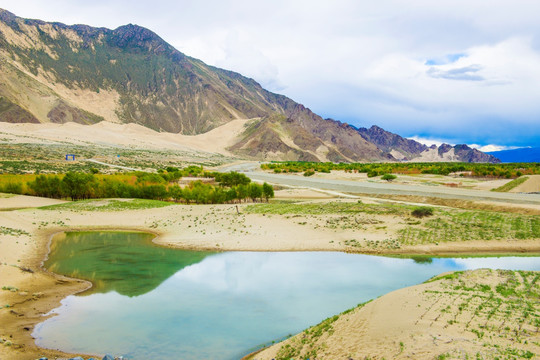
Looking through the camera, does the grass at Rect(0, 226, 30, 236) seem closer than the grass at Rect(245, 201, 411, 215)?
Yes

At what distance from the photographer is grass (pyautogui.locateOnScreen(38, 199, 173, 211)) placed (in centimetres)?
3906

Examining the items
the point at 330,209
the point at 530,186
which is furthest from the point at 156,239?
the point at 530,186

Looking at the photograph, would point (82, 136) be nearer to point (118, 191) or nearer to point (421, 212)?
point (118, 191)

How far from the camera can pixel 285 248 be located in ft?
87.0

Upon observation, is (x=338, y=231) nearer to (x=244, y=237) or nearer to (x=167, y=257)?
(x=244, y=237)

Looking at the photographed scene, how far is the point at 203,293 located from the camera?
18188 millimetres

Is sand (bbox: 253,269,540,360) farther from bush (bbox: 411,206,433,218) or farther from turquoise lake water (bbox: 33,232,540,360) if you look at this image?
bush (bbox: 411,206,433,218)

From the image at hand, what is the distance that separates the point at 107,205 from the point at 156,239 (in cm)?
1419

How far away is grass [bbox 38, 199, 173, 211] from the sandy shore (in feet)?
2.13

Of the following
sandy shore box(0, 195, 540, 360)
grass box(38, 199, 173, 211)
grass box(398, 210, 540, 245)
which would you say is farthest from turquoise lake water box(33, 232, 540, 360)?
grass box(38, 199, 173, 211)

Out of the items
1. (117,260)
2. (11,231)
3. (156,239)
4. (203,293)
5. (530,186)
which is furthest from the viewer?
(530,186)

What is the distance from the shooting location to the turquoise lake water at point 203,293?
520 inches

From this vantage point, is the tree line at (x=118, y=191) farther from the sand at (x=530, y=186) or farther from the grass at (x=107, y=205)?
the sand at (x=530, y=186)

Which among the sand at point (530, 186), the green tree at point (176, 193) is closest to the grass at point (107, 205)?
the green tree at point (176, 193)
